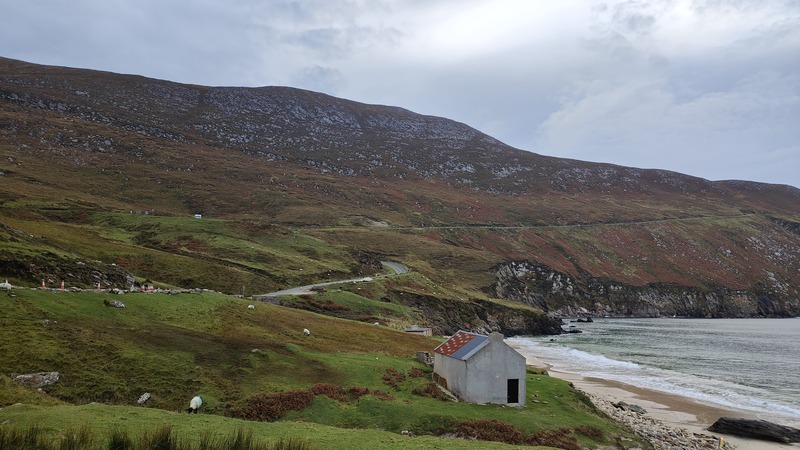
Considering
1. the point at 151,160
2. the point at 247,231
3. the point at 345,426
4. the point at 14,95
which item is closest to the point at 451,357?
the point at 345,426

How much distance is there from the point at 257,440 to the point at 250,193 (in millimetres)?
137727

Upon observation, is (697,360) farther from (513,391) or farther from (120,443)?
(120,443)

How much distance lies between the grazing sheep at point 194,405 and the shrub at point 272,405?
148cm

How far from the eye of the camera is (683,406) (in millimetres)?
43906

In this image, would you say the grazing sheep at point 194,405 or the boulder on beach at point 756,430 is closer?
the grazing sheep at point 194,405

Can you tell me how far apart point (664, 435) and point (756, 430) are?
8.58 m

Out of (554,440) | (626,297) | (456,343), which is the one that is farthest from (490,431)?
(626,297)

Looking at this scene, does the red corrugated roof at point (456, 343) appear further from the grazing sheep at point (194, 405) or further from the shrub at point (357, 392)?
the grazing sheep at point (194, 405)

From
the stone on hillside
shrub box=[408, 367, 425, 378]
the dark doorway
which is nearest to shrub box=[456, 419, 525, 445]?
the dark doorway

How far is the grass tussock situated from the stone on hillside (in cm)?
758

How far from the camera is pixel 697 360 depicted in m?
70.3

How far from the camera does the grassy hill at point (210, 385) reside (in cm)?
1858

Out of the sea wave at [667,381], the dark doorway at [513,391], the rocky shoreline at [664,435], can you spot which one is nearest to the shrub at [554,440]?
the dark doorway at [513,391]

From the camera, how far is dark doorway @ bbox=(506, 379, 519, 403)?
1163 inches
